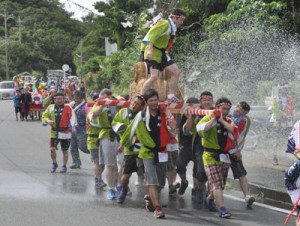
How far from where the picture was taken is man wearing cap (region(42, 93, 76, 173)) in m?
Result: 14.2

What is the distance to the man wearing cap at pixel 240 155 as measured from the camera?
404 inches

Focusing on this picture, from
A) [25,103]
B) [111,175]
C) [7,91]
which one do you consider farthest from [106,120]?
[7,91]

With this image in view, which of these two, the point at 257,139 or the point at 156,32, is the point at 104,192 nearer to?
the point at 156,32

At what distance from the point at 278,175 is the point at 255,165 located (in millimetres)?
1462

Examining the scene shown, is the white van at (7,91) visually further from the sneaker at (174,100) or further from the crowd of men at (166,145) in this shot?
the sneaker at (174,100)

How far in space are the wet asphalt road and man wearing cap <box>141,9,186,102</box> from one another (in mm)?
1836

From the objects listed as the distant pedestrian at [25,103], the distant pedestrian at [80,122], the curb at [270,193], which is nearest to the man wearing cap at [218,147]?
the curb at [270,193]

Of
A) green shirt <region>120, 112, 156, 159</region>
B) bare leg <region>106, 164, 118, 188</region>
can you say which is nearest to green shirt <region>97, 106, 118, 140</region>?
bare leg <region>106, 164, 118, 188</region>

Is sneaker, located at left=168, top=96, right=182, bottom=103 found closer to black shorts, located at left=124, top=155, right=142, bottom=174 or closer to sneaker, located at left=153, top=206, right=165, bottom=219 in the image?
black shorts, located at left=124, top=155, right=142, bottom=174

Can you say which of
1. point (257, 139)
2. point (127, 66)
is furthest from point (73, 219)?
point (127, 66)

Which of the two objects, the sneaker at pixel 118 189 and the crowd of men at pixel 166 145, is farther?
the sneaker at pixel 118 189

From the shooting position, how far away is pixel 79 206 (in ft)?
33.3

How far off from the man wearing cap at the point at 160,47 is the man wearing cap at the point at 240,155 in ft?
3.32

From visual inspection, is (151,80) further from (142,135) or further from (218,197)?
(218,197)
